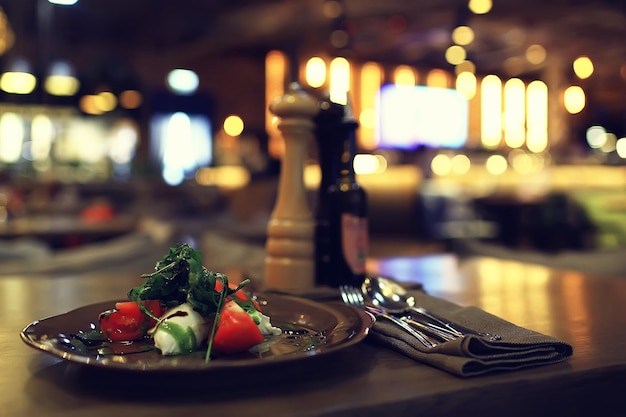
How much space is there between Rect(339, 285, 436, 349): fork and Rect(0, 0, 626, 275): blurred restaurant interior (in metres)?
5.09

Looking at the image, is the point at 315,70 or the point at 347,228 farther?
the point at 315,70

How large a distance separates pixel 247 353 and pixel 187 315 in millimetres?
83

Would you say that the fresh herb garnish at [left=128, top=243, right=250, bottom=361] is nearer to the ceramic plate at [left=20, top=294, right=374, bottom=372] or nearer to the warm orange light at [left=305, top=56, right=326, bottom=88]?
the ceramic plate at [left=20, top=294, right=374, bottom=372]

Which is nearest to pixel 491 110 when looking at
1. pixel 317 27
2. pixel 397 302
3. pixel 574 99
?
pixel 574 99

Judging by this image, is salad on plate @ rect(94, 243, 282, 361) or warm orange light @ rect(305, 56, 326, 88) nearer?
salad on plate @ rect(94, 243, 282, 361)

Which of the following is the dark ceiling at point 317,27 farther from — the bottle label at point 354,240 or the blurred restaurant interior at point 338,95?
the bottle label at point 354,240

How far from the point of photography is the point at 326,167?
1.33m

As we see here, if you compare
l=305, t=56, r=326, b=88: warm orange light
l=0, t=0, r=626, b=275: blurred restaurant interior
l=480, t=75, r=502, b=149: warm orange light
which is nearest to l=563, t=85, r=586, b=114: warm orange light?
l=0, t=0, r=626, b=275: blurred restaurant interior

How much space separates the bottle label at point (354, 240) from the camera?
1.23 metres

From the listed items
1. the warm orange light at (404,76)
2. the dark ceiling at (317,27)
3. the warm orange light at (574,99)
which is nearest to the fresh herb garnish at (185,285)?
the dark ceiling at (317,27)

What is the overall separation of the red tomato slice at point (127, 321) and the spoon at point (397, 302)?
1.25 ft

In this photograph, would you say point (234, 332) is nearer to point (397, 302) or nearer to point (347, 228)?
point (397, 302)

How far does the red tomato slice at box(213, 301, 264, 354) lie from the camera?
73 centimetres

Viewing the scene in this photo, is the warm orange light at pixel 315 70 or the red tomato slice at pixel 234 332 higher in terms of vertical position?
the warm orange light at pixel 315 70
